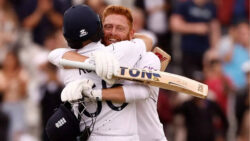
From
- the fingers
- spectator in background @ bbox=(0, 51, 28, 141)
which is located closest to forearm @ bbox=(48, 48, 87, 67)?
the fingers

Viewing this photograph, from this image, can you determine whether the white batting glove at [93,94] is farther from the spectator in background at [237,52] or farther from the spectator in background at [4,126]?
the spectator in background at [237,52]

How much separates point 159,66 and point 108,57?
76 centimetres

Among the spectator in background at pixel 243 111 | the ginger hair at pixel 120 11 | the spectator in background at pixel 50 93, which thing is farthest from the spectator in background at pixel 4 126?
the ginger hair at pixel 120 11

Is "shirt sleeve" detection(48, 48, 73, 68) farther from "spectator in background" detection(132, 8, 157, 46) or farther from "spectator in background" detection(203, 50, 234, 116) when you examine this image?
"spectator in background" detection(203, 50, 234, 116)

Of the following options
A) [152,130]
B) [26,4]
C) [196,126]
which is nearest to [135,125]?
[152,130]

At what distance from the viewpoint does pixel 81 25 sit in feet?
22.2

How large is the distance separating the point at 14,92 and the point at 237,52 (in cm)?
358

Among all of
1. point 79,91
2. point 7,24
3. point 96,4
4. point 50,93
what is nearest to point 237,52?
point 96,4

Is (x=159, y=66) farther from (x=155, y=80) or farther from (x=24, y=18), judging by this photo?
(x=24, y=18)

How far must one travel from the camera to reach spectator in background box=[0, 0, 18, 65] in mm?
14227

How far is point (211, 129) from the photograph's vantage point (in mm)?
12703

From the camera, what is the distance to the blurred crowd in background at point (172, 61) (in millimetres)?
12781

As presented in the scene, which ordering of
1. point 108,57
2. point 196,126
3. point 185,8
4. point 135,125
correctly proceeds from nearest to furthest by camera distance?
point 108,57 → point 135,125 → point 196,126 → point 185,8

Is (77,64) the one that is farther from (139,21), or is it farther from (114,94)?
(139,21)
